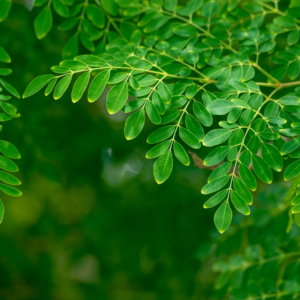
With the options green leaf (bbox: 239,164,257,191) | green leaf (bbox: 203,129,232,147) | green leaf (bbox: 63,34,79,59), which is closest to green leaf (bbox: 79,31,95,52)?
green leaf (bbox: 63,34,79,59)

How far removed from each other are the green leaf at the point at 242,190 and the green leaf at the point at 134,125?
28 cm

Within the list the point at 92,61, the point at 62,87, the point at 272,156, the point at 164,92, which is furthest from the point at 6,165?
the point at 272,156

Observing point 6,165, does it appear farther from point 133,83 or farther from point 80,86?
point 133,83

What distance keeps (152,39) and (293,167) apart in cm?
64

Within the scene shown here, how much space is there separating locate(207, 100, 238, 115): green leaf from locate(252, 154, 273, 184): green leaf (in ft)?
0.44

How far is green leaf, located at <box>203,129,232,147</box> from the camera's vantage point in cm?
84

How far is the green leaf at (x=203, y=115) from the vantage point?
89cm

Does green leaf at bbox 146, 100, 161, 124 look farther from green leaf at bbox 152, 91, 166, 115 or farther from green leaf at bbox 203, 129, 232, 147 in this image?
green leaf at bbox 203, 129, 232, 147

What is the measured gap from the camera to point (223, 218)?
32.9 inches

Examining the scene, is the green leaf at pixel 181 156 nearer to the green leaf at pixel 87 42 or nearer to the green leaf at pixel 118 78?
the green leaf at pixel 118 78

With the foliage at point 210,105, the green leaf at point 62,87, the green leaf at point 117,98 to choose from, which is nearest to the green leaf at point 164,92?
the foliage at point 210,105

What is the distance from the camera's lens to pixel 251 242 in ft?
5.40

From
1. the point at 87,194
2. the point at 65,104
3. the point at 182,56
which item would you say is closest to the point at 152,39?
the point at 182,56

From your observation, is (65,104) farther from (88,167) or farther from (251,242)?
(251,242)
